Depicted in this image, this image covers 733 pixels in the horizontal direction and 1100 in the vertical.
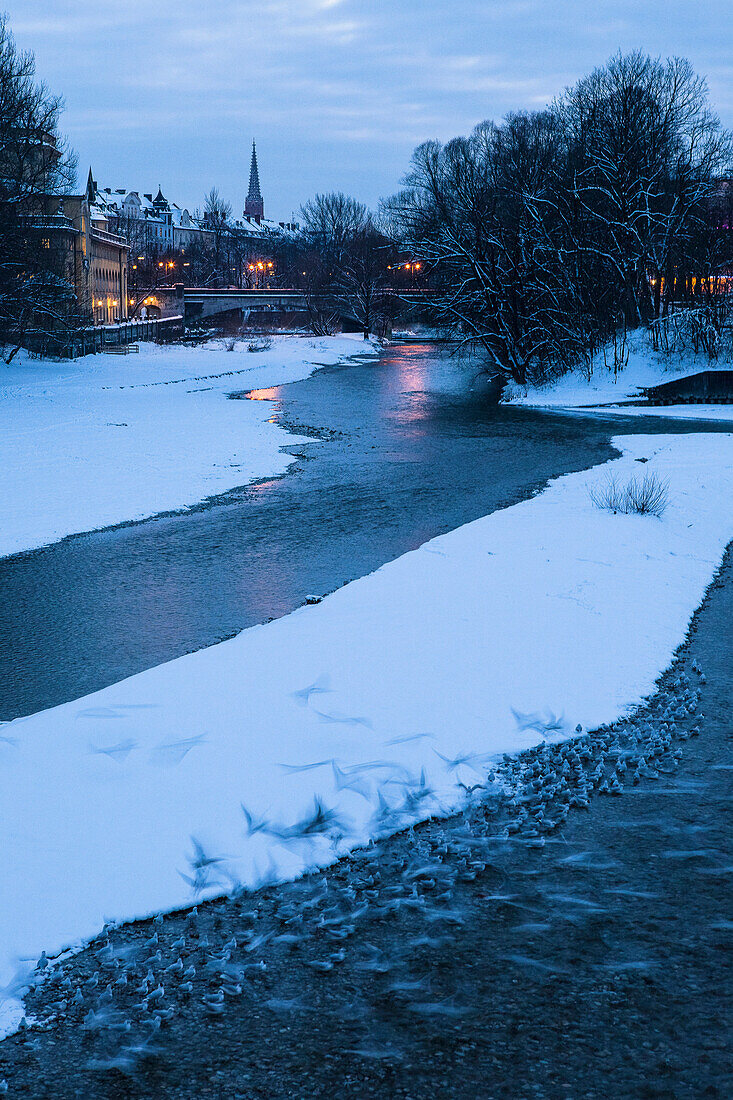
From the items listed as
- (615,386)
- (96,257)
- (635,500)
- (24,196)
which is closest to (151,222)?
(96,257)

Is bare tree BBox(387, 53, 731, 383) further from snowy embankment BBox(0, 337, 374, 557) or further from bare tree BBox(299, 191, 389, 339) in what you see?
bare tree BBox(299, 191, 389, 339)

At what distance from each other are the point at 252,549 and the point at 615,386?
2958cm

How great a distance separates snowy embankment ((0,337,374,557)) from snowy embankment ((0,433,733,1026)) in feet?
20.9

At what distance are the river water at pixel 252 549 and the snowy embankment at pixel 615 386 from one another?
8862 mm

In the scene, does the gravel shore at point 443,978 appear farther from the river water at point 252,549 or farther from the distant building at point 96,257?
the distant building at point 96,257

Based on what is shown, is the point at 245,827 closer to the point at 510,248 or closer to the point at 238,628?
the point at 238,628

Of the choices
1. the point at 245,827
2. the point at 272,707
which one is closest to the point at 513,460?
the point at 272,707

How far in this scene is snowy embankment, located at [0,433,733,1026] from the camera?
5.45 m

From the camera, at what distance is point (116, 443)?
76.8 ft

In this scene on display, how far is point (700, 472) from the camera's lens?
19.2m

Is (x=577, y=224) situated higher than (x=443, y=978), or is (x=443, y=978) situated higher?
(x=577, y=224)

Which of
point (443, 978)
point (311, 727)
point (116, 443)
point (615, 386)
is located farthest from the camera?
point (615, 386)

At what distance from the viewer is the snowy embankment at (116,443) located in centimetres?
1625

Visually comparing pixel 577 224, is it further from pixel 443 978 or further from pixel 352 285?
pixel 352 285
